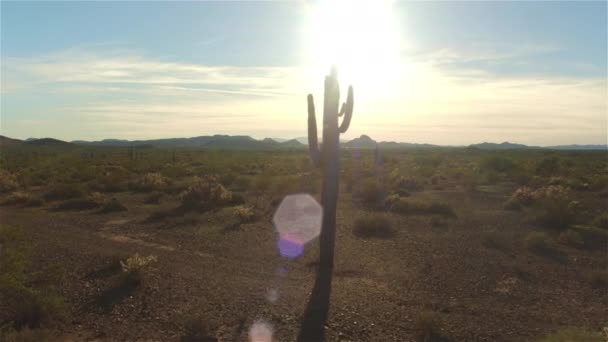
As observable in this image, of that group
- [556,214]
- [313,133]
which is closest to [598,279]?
[556,214]

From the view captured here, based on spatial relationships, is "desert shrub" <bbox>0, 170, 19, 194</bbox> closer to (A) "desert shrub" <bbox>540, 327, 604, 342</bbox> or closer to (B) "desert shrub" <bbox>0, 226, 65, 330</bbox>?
(B) "desert shrub" <bbox>0, 226, 65, 330</bbox>

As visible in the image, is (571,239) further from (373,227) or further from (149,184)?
(149,184)

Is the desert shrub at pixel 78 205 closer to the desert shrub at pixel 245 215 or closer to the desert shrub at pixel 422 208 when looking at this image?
the desert shrub at pixel 245 215

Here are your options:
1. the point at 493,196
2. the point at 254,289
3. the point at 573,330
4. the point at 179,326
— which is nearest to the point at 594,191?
the point at 493,196

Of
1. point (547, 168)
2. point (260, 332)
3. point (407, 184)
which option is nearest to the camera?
point (260, 332)

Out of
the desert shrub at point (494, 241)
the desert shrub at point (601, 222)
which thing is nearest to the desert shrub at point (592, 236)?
the desert shrub at point (601, 222)

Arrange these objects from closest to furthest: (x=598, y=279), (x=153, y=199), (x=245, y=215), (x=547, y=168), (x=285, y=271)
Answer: (x=598, y=279) → (x=285, y=271) → (x=245, y=215) → (x=153, y=199) → (x=547, y=168)

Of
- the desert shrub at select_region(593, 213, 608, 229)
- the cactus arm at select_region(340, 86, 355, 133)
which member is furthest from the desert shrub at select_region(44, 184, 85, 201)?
the desert shrub at select_region(593, 213, 608, 229)

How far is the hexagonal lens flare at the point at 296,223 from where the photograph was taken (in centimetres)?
1481

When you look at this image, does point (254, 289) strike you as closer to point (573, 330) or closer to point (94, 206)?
point (573, 330)

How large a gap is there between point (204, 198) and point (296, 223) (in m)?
6.13

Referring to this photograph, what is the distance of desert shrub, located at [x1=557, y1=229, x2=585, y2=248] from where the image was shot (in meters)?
14.6

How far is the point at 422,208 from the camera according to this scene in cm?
2089

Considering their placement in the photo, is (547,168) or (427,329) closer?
(427,329)
